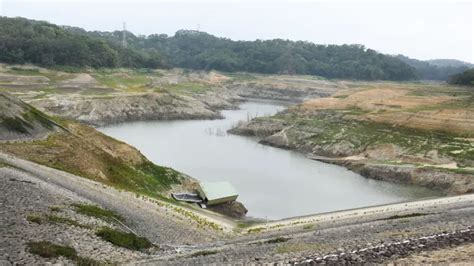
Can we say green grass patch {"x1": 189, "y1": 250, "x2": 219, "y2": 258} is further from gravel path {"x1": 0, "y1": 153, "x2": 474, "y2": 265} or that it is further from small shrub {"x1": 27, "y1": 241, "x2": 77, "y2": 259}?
small shrub {"x1": 27, "y1": 241, "x2": 77, "y2": 259}

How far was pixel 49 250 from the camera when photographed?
1775cm

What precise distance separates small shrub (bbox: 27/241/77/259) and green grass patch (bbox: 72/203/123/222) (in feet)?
20.8

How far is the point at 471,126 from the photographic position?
7669cm

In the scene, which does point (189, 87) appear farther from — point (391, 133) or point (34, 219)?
point (34, 219)

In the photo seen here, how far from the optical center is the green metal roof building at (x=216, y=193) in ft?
139

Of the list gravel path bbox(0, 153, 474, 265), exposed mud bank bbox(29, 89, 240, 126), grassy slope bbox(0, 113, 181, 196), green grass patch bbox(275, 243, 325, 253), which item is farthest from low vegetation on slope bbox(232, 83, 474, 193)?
green grass patch bbox(275, 243, 325, 253)

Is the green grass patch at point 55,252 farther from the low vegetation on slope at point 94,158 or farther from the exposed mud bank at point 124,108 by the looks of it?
the exposed mud bank at point 124,108

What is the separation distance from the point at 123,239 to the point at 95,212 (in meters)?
3.90

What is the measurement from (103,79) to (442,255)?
128856mm

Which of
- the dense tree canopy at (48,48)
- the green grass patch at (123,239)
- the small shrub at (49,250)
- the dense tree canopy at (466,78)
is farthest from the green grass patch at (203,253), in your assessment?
the dense tree canopy at (48,48)

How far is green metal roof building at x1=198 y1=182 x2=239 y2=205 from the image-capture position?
42.4 metres

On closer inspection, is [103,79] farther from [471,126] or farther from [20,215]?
[20,215]

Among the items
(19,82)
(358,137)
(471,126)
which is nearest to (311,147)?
(358,137)

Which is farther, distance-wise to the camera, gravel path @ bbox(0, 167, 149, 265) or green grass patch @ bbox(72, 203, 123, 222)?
green grass patch @ bbox(72, 203, 123, 222)
